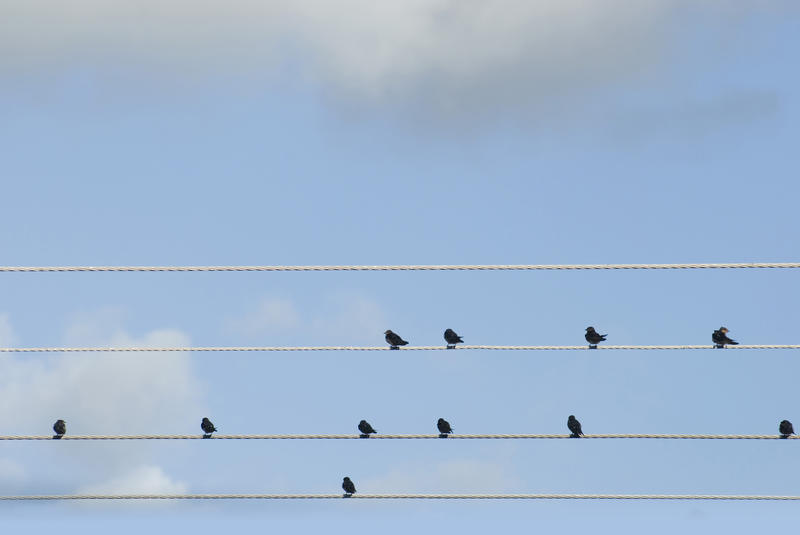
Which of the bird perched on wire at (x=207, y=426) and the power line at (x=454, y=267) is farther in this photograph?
the bird perched on wire at (x=207, y=426)

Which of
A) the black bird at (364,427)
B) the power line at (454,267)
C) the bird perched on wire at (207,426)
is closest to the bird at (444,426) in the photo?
the black bird at (364,427)

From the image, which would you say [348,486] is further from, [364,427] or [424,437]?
[424,437]

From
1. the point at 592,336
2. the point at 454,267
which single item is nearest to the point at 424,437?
the point at 454,267

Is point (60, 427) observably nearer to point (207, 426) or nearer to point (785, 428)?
point (207, 426)

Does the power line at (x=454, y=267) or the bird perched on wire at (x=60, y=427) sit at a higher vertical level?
the bird perched on wire at (x=60, y=427)

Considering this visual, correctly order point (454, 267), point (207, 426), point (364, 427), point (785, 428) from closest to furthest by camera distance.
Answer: point (454, 267) < point (785, 428) < point (364, 427) < point (207, 426)

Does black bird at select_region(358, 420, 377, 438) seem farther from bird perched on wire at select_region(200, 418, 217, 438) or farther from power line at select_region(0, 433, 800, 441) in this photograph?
power line at select_region(0, 433, 800, 441)

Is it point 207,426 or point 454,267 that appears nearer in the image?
point 454,267

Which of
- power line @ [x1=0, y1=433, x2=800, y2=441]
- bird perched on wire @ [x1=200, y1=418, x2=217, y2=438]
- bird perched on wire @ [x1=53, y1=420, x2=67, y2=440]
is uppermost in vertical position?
bird perched on wire @ [x1=200, y1=418, x2=217, y2=438]

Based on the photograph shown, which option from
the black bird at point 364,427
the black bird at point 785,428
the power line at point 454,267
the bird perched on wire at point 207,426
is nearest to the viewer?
the power line at point 454,267

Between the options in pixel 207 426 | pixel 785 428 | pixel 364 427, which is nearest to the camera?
pixel 785 428

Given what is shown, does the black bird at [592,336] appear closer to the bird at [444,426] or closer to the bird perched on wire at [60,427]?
the bird at [444,426]

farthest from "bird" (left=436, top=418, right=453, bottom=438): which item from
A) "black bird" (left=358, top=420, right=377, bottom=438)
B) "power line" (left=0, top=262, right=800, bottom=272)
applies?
"power line" (left=0, top=262, right=800, bottom=272)

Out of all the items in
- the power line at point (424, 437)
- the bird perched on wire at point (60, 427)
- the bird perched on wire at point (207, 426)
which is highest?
the bird perched on wire at point (207, 426)
